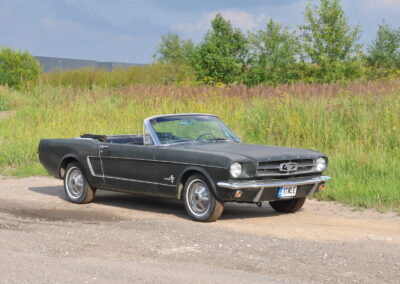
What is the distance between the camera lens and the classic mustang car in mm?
8234

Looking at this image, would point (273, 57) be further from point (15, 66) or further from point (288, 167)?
point (288, 167)

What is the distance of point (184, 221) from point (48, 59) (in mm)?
67635

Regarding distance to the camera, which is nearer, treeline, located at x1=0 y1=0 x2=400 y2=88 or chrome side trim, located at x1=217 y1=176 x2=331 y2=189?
chrome side trim, located at x1=217 y1=176 x2=331 y2=189

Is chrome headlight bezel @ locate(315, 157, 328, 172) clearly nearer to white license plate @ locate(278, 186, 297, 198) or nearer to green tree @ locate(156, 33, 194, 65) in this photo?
white license plate @ locate(278, 186, 297, 198)

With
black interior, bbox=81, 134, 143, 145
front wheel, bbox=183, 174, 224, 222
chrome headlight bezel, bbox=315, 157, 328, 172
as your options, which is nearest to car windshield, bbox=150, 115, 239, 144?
front wheel, bbox=183, 174, 224, 222

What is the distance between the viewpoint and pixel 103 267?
585 cm

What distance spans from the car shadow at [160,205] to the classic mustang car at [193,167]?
29 centimetres

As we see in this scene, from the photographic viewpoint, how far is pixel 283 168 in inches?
335

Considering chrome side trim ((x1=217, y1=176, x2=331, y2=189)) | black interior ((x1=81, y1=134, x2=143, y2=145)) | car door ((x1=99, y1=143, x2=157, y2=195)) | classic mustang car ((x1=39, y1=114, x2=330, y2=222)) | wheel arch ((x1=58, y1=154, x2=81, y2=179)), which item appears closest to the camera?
chrome side trim ((x1=217, y1=176, x2=331, y2=189))

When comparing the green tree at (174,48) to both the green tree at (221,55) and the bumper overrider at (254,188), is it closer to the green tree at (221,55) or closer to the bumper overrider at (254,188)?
the green tree at (221,55)

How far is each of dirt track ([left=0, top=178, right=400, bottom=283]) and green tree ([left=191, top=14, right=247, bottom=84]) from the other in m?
25.8

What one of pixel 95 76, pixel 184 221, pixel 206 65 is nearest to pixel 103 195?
pixel 184 221

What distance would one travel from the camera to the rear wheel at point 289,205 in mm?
9422

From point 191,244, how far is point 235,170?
1.50 meters
